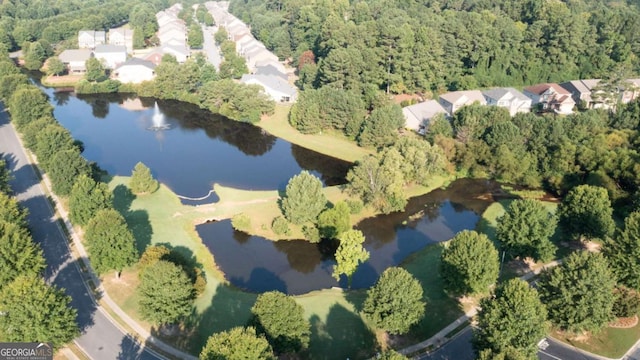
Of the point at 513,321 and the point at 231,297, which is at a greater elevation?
the point at 513,321

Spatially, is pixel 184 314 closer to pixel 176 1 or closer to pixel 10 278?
pixel 10 278

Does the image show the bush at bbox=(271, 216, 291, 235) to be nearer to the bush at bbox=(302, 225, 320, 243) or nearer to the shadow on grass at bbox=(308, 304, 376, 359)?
the bush at bbox=(302, 225, 320, 243)

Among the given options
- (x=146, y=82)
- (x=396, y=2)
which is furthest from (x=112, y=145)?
(x=396, y=2)

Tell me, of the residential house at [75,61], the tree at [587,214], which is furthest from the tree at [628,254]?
the residential house at [75,61]

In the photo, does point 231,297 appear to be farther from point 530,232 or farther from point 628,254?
point 628,254

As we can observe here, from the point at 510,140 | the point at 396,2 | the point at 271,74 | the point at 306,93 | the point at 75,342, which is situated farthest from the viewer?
the point at 396,2

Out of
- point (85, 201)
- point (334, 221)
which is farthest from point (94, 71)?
point (334, 221)
